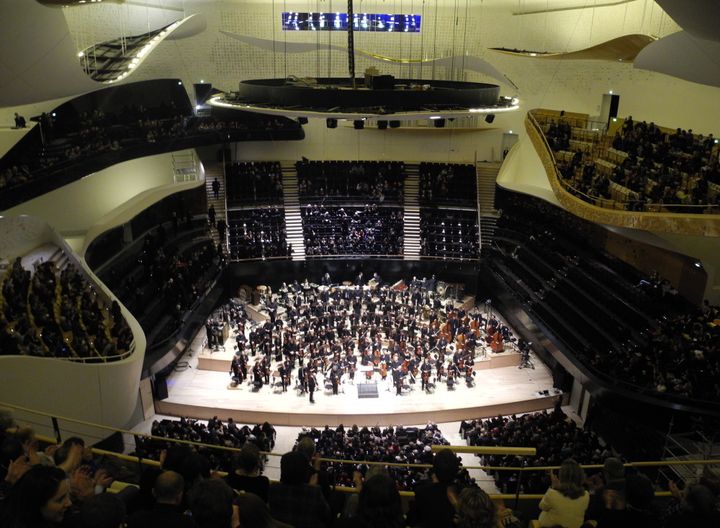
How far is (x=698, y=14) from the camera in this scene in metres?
7.59

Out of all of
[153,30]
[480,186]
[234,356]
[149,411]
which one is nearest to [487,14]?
[480,186]

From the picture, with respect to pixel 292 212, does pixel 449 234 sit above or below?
below

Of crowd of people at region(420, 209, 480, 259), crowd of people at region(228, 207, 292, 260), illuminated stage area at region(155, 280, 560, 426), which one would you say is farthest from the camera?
crowd of people at region(420, 209, 480, 259)

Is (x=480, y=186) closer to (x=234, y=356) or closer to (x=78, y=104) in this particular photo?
(x=234, y=356)

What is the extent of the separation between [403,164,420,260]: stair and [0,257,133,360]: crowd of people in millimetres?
12684

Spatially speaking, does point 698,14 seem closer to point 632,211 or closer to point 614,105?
point 632,211

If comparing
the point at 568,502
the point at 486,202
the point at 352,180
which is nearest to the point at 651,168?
the point at 486,202

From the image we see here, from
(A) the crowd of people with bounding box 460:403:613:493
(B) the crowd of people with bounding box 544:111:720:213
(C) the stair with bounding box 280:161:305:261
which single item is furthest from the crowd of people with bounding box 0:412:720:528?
(C) the stair with bounding box 280:161:305:261

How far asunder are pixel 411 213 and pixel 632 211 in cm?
1202

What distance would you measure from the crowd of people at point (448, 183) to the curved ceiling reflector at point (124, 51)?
1063cm

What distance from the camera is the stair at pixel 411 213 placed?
2300 cm

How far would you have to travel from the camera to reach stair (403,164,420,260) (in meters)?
23.0

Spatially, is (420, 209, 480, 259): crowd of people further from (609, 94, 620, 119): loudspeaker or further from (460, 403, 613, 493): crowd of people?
(460, 403, 613, 493): crowd of people

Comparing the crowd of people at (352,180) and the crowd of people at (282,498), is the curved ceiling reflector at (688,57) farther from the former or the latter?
the crowd of people at (352,180)
